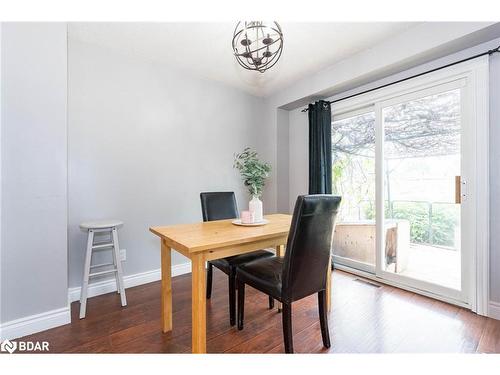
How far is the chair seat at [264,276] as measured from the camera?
4.87 feet

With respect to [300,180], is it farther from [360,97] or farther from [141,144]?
[141,144]

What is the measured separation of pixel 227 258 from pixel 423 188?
80.7 inches

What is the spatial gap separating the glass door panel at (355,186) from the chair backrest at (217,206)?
148cm

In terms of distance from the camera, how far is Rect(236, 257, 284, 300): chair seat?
1483 millimetres

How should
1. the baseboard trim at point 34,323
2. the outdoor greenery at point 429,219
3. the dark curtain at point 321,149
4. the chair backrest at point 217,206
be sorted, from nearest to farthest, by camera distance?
the baseboard trim at point 34,323 → the outdoor greenery at point 429,219 → the chair backrest at point 217,206 → the dark curtain at point 321,149

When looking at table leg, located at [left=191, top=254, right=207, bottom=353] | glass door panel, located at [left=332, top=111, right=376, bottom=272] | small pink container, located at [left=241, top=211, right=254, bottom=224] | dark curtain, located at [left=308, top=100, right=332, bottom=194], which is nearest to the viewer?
table leg, located at [left=191, top=254, right=207, bottom=353]

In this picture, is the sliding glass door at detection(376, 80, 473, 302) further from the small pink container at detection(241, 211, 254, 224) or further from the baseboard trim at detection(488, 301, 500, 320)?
the small pink container at detection(241, 211, 254, 224)

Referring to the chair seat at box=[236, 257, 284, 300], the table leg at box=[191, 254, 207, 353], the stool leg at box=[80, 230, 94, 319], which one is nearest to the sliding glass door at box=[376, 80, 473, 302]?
the chair seat at box=[236, 257, 284, 300]

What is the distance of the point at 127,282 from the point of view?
2.52 m

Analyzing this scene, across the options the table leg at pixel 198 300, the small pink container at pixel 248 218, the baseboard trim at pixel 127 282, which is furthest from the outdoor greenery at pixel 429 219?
the baseboard trim at pixel 127 282

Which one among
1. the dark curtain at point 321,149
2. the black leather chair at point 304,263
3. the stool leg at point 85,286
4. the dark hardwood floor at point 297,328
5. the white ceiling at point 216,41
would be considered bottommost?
the dark hardwood floor at point 297,328

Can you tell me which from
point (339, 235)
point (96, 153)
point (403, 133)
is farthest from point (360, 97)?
point (96, 153)

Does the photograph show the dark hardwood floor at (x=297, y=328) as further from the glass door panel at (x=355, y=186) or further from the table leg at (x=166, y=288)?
the glass door panel at (x=355, y=186)

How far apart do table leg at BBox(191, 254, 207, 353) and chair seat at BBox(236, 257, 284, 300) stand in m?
0.40
